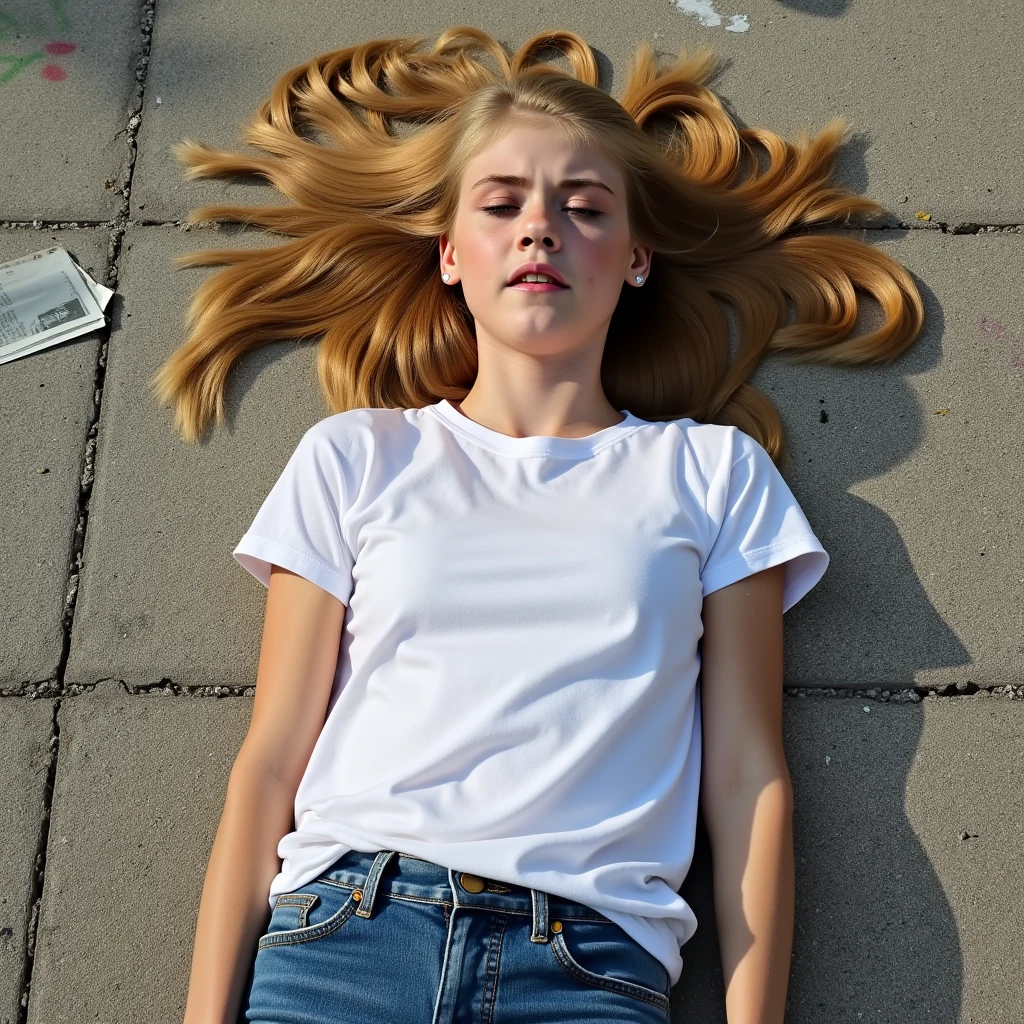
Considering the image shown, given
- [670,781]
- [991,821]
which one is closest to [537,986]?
[670,781]

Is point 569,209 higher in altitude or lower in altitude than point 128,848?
higher

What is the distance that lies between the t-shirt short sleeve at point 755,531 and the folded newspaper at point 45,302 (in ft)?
5.75

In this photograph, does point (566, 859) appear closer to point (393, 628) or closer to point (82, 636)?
point (393, 628)

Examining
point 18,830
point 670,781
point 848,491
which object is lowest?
point 18,830

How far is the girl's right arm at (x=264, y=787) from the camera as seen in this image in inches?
80.9

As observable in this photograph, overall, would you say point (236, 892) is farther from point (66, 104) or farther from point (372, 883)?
point (66, 104)

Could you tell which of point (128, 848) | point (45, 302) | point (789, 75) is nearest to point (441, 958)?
point (128, 848)

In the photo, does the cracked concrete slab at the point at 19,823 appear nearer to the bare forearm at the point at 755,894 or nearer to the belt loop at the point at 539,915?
the belt loop at the point at 539,915

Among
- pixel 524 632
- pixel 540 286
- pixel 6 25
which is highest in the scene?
pixel 6 25

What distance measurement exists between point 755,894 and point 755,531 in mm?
748

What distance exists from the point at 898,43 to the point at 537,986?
294 cm

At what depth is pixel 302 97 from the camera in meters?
3.28

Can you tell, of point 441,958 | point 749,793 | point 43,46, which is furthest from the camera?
point 43,46

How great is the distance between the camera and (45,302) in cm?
303
